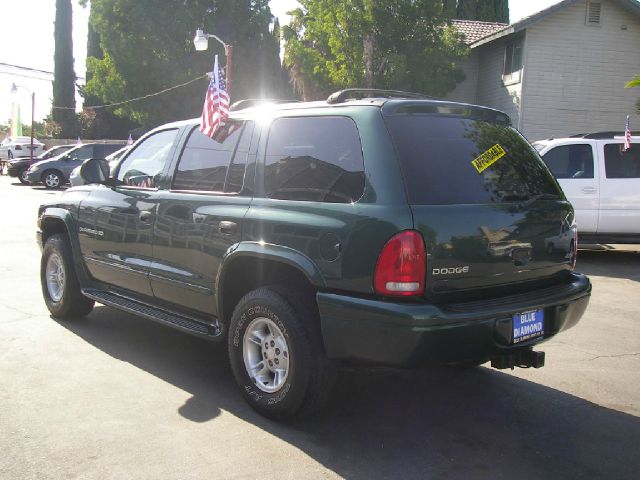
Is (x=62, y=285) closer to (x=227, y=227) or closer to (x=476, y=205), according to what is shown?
(x=227, y=227)

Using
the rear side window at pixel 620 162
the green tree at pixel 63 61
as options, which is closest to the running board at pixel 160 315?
the rear side window at pixel 620 162

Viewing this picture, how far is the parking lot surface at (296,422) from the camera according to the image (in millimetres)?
3275

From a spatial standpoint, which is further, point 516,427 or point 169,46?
point 169,46

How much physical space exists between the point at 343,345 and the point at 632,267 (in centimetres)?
784

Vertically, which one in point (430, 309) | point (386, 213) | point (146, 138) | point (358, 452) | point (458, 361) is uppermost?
point (146, 138)

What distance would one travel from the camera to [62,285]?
591cm

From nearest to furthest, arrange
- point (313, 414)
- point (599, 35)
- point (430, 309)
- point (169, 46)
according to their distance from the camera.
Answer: point (430, 309)
point (313, 414)
point (599, 35)
point (169, 46)

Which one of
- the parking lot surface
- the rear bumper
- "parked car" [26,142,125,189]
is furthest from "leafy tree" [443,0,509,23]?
the rear bumper

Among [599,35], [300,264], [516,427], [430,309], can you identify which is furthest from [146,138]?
[599,35]

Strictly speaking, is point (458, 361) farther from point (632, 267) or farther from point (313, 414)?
point (632, 267)

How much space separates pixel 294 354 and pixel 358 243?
74cm

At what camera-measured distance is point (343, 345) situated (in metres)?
3.38

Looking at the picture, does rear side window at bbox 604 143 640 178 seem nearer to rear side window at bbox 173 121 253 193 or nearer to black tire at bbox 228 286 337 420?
rear side window at bbox 173 121 253 193

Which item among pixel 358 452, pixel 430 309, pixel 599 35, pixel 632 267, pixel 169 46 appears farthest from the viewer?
pixel 169 46
